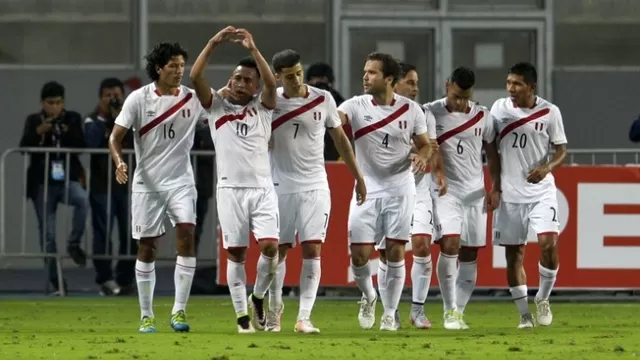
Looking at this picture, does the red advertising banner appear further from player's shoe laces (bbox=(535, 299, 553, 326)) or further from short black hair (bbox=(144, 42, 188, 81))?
short black hair (bbox=(144, 42, 188, 81))

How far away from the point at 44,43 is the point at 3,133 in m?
1.25

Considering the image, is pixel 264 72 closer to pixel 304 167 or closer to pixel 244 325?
pixel 304 167

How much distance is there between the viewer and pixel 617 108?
979 inches

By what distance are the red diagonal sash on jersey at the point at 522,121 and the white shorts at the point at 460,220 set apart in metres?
0.63

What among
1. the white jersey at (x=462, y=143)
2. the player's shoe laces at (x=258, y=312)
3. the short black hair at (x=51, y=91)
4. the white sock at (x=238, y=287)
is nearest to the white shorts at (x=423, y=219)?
the white jersey at (x=462, y=143)

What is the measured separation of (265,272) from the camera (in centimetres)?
1479

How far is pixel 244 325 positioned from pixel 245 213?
870 millimetres

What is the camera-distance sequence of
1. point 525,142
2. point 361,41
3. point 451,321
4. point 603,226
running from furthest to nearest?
point 361,41 < point 603,226 < point 525,142 < point 451,321

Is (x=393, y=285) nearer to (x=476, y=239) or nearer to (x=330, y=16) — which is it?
(x=476, y=239)

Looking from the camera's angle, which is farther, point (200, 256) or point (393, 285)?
point (200, 256)

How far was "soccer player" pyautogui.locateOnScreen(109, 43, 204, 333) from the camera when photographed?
1505cm

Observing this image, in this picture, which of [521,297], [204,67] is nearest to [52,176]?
[204,67]

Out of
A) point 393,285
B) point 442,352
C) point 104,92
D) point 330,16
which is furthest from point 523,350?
point 330,16

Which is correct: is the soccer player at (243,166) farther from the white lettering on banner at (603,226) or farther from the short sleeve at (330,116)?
the white lettering on banner at (603,226)
